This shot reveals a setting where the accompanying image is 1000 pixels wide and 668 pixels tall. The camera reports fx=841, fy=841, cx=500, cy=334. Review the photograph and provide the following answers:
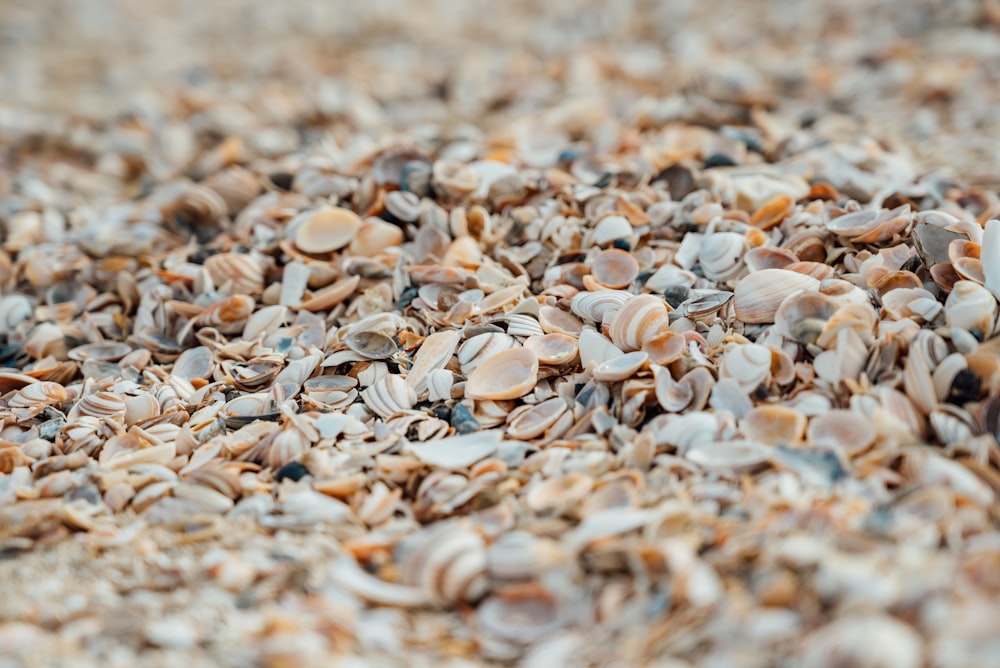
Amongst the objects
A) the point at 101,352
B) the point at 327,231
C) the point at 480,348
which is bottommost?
the point at 101,352

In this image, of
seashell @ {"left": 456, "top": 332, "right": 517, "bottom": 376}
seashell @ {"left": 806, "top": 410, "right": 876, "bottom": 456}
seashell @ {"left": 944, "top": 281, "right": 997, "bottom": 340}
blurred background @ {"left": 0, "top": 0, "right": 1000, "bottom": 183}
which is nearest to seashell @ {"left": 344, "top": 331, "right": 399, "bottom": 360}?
seashell @ {"left": 456, "top": 332, "right": 517, "bottom": 376}

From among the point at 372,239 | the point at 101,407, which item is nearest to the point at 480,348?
the point at 372,239

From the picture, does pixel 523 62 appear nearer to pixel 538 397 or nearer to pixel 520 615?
pixel 538 397

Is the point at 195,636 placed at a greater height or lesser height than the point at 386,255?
lesser

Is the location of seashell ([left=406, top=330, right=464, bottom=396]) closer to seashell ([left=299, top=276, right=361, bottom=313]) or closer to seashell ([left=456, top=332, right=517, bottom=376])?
seashell ([left=456, top=332, right=517, bottom=376])

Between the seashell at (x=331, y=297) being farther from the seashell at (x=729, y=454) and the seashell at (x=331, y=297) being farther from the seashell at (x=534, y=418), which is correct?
the seashell at (x=729, y=454)

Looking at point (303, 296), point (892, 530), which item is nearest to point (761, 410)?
point (892, 530)

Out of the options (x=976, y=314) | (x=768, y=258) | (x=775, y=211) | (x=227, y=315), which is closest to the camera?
(x=976, y=314)

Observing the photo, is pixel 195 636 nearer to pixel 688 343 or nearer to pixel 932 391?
pixel 688 343
